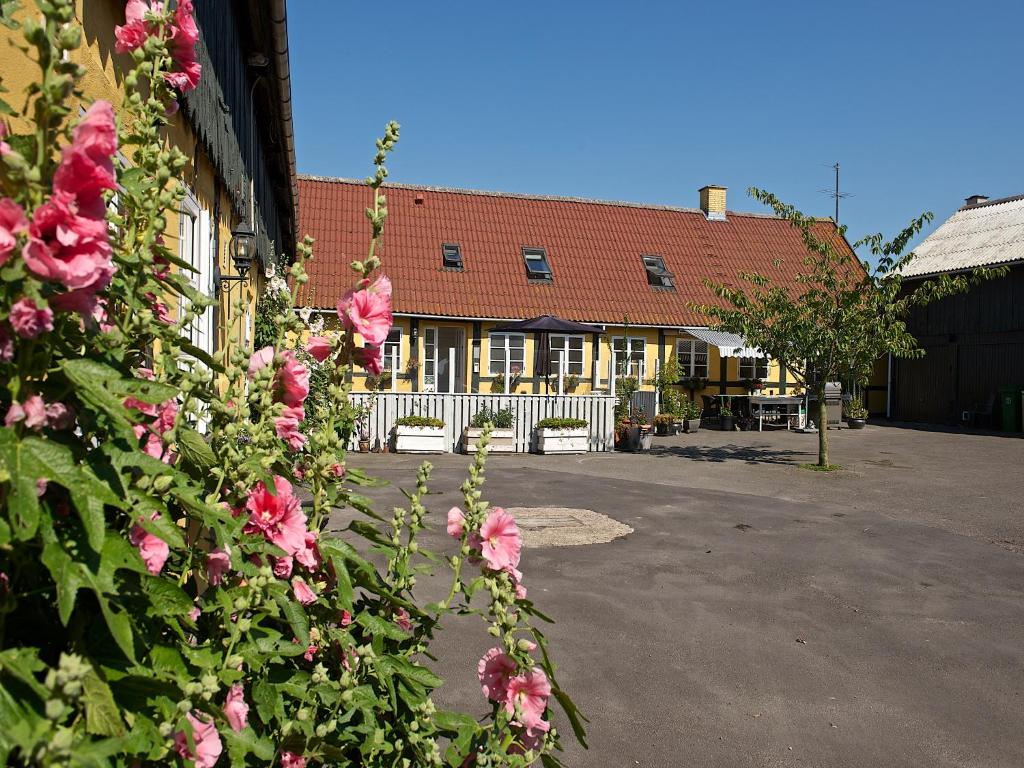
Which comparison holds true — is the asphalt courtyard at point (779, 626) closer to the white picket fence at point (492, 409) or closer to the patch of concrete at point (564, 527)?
the patch of concrete at point (564, 527)

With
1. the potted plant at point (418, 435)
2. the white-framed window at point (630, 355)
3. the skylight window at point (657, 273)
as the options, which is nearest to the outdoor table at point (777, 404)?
the white-framed window at point (630, 355)

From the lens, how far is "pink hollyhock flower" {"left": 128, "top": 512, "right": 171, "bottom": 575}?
1.51 meters

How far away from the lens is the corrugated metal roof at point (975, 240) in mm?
30516

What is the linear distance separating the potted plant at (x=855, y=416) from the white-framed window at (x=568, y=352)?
9.45 m

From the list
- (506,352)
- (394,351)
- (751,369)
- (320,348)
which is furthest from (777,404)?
(320,348)

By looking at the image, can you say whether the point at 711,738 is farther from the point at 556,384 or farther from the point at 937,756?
the point at 556,384

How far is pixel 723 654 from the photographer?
19.2 feet

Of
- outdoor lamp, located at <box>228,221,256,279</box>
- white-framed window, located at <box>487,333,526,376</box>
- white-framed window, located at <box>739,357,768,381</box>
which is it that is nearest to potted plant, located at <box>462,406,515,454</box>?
white-framed window, located at <box>487,333,526,376</box>

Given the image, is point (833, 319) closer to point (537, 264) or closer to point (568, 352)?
point (568, 352)

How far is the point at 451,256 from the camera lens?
27.2 metres

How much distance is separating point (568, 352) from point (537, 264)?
354 cm

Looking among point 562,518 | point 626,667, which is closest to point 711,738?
point 626,667

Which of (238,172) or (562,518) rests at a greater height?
(238,172)

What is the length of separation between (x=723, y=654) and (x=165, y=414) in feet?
15.8
